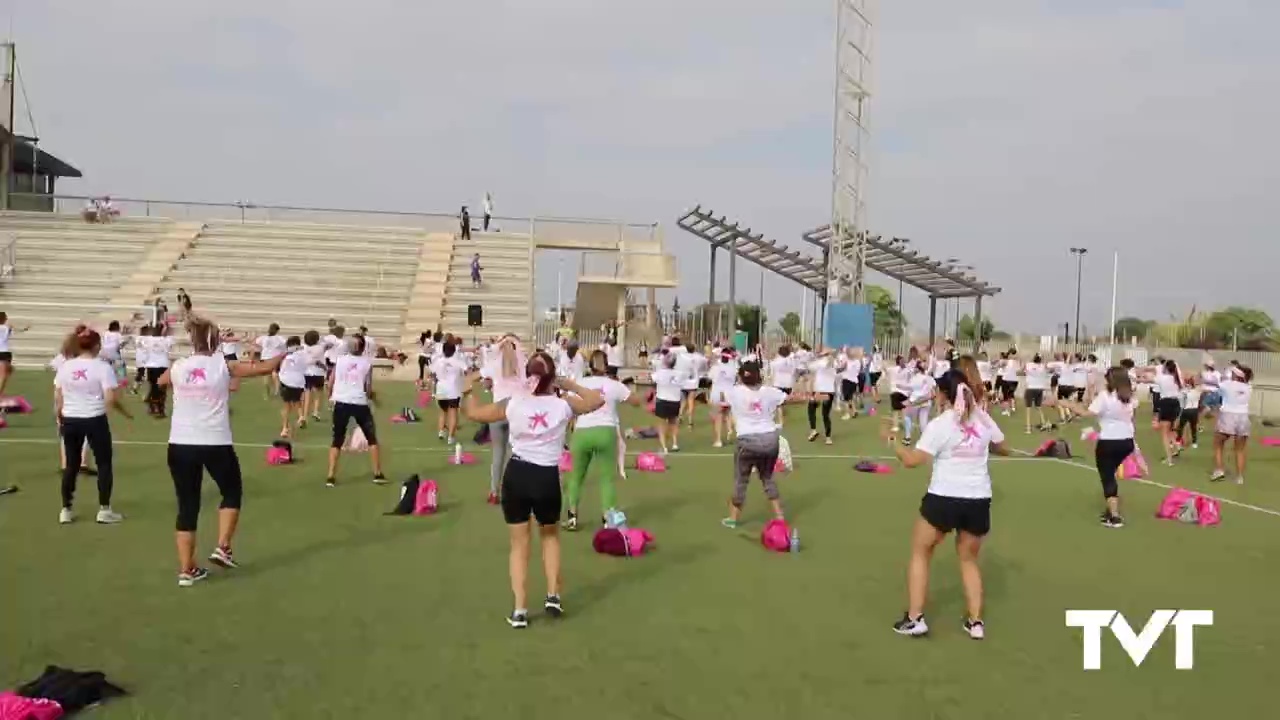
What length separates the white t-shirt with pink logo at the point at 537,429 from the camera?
6527mm

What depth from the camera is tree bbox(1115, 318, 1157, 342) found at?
168ft

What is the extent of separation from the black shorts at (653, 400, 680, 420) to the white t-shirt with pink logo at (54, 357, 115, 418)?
8.90 meters

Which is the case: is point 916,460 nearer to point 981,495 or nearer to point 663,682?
point 981,495

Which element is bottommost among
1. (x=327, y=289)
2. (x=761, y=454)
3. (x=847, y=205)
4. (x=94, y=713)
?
(x=94, y=713)

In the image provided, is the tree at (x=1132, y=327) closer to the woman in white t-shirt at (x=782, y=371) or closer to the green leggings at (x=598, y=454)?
the woman in white t-shirt at (x=782, y=371)

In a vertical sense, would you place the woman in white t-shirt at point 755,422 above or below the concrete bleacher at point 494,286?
below

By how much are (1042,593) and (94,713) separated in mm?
6592

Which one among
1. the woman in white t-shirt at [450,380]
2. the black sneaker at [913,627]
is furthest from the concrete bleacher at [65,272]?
the black sneaker at [913,627]

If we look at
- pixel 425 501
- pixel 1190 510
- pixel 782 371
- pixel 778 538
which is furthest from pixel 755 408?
pixel 782 371

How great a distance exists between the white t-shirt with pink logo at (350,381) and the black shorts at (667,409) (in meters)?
5.90

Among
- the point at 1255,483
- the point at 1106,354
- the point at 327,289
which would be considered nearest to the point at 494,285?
the point at 327,289

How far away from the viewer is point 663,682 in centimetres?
567

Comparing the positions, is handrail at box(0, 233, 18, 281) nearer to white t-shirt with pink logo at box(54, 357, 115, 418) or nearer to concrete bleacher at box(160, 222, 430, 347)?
concrete bleacher at box(160, 222, 430, 347)

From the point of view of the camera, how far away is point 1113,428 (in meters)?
10.8
